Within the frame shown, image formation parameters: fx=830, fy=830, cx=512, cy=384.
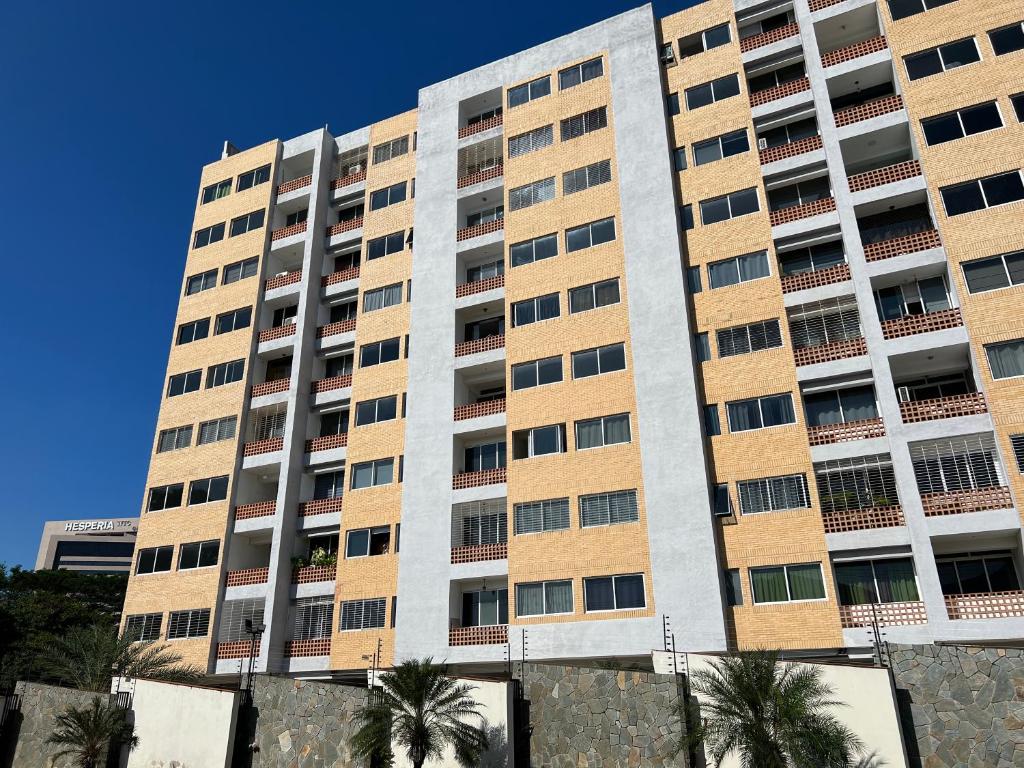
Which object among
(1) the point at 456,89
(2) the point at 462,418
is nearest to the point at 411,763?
(2) the point at 462,418

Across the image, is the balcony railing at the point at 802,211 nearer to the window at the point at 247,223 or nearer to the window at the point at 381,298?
the window at the point at 381,298

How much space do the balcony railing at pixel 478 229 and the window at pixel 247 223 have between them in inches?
587

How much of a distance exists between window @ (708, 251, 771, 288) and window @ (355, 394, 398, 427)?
17705 millimetres

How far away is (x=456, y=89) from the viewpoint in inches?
2009

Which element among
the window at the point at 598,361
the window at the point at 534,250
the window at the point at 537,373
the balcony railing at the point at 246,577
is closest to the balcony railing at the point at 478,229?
the window at the point at 534,250

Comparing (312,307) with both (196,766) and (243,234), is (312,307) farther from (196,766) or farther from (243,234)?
(196,766)

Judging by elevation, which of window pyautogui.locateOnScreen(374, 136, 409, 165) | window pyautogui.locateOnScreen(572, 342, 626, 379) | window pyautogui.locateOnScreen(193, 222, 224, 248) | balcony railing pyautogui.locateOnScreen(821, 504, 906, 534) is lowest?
balcony railing pyautogui.locateOnScreen(821, 504, 906, 534)

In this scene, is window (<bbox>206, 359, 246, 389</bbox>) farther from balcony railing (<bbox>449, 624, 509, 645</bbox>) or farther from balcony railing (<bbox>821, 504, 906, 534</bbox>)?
balcony railing (<bbox>821, 504, 906, 534</bbox>)

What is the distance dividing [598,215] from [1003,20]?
19672mm

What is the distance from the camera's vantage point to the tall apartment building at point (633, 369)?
108ft

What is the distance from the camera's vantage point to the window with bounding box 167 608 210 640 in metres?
43.4

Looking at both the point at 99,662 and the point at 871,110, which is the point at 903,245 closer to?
the point at 871,110

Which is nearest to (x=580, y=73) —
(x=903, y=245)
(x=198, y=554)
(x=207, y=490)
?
(x=903, y=245)

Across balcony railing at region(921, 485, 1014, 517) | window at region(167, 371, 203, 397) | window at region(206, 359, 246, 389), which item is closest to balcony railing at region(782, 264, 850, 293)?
balcony railing at region(921, 485, 1014, 517)
